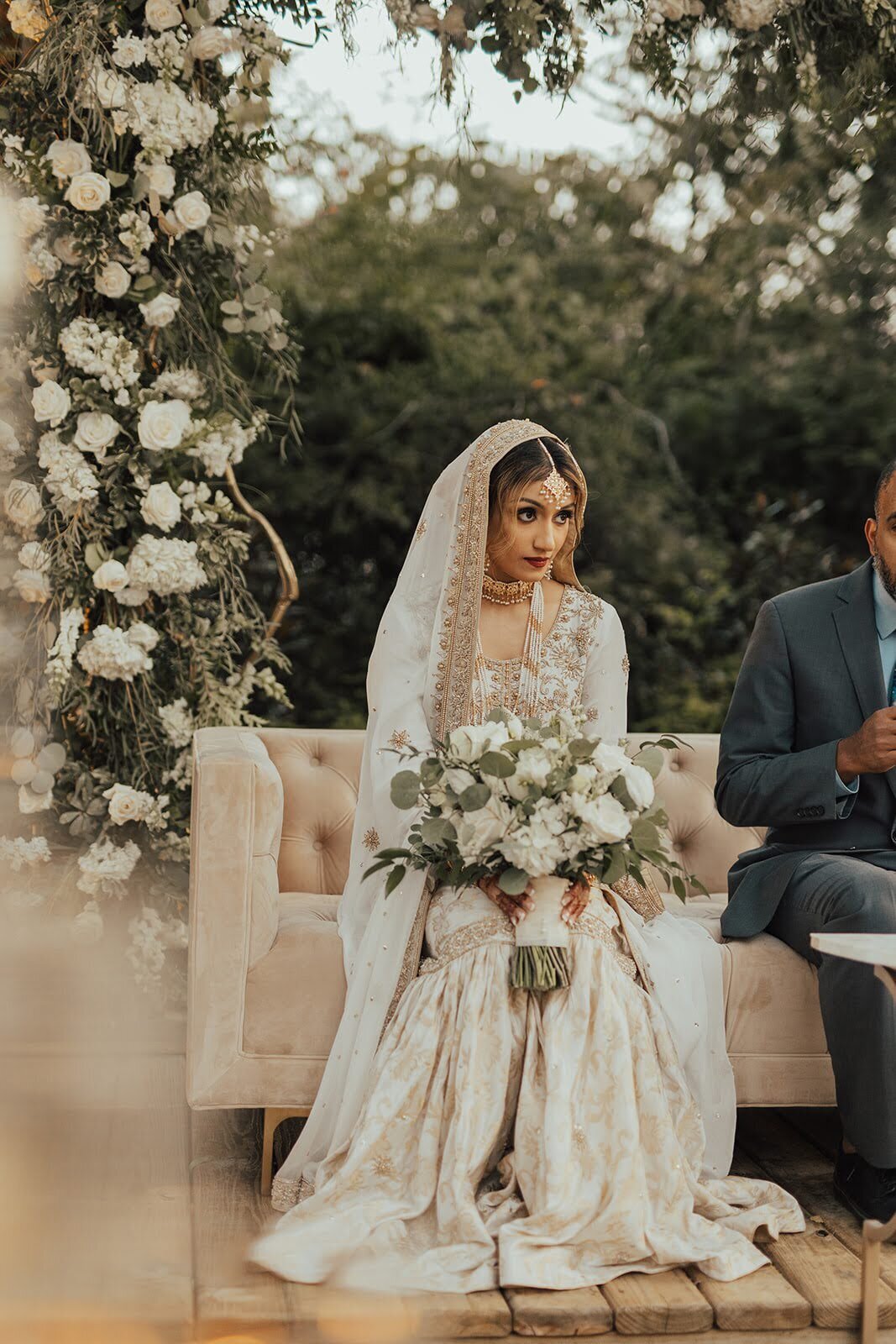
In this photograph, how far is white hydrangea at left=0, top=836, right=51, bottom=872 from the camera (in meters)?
3.75

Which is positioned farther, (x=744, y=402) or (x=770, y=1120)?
(x=744, y=402)

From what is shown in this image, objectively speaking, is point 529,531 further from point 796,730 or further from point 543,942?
point 543,942

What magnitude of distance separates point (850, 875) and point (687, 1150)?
2.13ft

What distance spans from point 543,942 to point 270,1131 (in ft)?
2.39

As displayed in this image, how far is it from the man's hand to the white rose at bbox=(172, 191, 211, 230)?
216 centimetres

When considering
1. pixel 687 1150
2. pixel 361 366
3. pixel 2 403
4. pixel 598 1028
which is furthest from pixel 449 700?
pixel 361 366

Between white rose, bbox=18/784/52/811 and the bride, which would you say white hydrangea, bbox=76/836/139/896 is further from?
the bride

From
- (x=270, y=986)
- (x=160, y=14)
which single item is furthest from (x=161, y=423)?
(x=270, y=986)

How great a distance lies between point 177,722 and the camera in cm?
384

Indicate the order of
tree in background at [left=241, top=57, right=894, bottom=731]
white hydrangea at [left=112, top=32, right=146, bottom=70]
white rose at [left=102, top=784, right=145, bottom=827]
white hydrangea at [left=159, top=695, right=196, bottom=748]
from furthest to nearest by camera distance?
tree in background at [left=241, top=57, right=894, bottom=731] < white hydrangea at [left=159, top=695, right=196, bottom=748] < white rose at [left=102, top=784, right=145, bottom=827] < white hydrangea at [left=112, top=32, right=146, bottom=70]

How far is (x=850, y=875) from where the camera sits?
112 inches

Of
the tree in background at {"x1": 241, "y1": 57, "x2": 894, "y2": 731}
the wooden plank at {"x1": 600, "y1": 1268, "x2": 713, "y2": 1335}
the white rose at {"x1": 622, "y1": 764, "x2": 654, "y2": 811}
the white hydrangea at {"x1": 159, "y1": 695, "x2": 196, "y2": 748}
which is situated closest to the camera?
the wooden plank at {"x1": 600, "y1": 1268, "x2": 713, "y2": 1335}

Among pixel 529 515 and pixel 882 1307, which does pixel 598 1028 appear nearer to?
pixel 882 1307

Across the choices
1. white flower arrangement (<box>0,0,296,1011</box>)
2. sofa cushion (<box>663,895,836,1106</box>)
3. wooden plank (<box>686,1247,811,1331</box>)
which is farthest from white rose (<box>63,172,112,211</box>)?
wooden plank (<box>686,1247,811,1331</box>)
